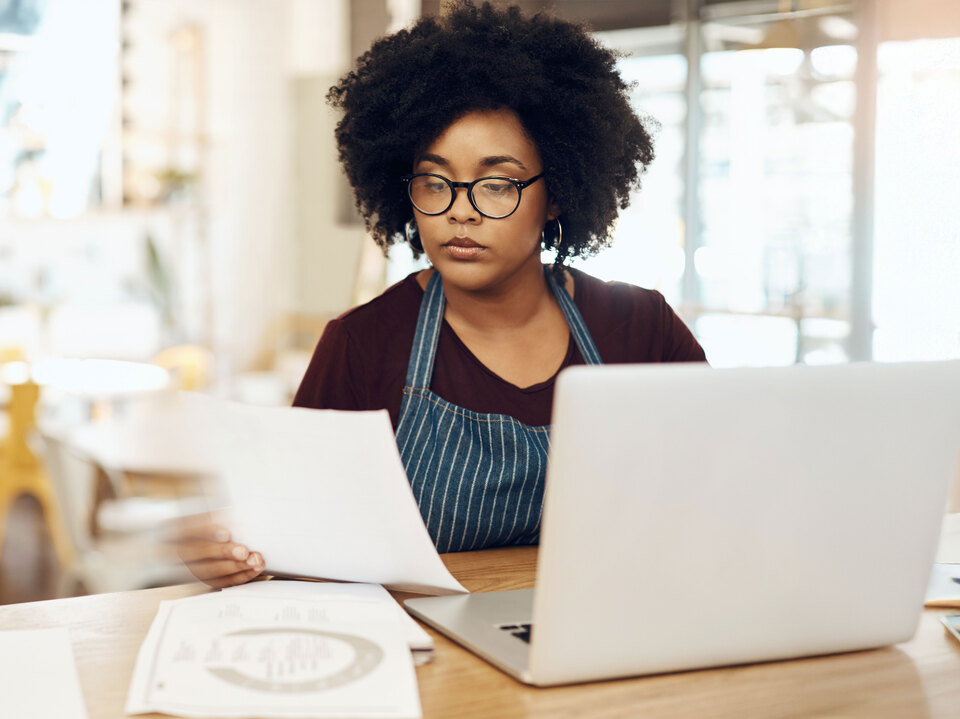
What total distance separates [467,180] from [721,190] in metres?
3.31

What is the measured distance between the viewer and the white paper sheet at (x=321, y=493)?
35.5 inches

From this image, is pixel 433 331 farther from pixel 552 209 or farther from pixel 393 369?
pixel 552 209

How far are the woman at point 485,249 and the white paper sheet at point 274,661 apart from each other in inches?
19.0

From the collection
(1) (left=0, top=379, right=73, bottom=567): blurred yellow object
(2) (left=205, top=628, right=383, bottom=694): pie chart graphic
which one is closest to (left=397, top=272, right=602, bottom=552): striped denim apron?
(2) (left=205, top=628, right=383, bottom=694): pie chart graphic

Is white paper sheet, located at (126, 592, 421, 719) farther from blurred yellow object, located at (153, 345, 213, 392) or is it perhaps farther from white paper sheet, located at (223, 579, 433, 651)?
blurred yellow object, located at (153, 345, 213, 392)

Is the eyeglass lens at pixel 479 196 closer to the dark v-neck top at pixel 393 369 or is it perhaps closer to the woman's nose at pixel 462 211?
the woman's nose at pixel 462 211

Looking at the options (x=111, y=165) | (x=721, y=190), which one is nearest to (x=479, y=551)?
(x=721, y=190)

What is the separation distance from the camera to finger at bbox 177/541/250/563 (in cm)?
101

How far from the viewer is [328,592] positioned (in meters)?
1.00

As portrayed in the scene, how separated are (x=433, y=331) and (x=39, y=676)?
2.61ft

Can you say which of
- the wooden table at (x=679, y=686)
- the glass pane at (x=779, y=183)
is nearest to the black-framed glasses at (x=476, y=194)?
the wooden table at (x=679, y=686)

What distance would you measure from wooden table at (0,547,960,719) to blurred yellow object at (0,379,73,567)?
3.35 meters

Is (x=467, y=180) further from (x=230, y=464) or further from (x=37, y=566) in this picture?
(x=37, y=566)

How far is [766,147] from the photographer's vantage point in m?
4.26
